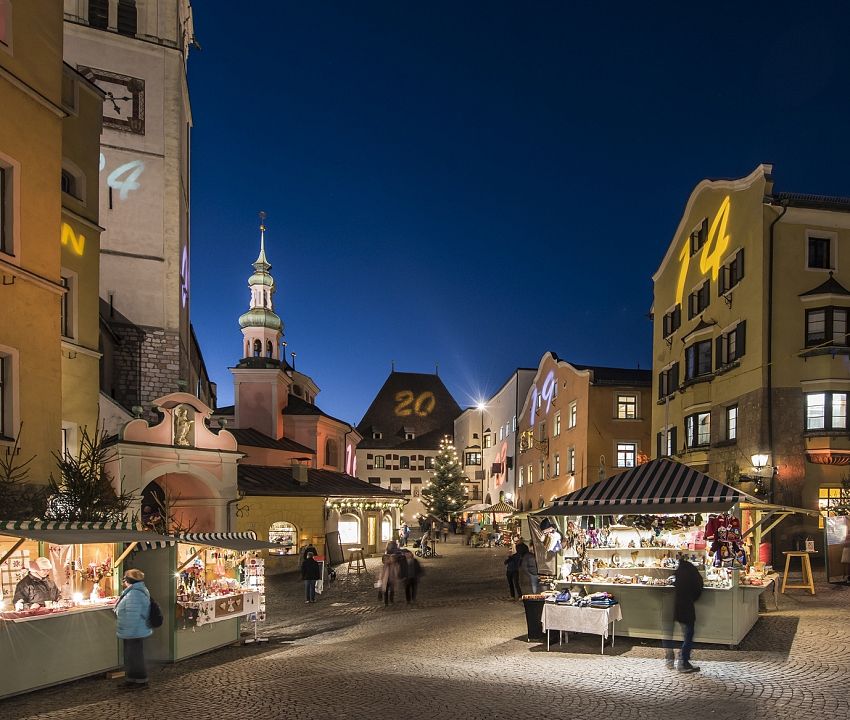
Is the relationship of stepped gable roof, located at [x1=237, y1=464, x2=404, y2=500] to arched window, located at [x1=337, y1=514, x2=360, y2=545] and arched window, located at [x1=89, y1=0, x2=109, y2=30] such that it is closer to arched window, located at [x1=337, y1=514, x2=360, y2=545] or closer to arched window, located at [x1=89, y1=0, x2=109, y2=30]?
arched window, located at [x1=337, y1=514, x2=360, y2=545]

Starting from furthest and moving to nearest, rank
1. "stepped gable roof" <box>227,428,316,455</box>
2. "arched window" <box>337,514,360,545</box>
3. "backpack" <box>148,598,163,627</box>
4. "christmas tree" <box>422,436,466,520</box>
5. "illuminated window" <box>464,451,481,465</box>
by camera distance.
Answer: "illuminated window" <box>464,451,481,465</box> → "christmas tree" <box>422,436,466,520</box> → "stepped gable roof" <box>227,428,316,455</box> → "arched window" <box>337,514,360,545</box> → "backpack" <box>148,598,163,627</box>

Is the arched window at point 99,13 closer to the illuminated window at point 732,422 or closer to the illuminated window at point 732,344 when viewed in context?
the illuminated window at point 732,344

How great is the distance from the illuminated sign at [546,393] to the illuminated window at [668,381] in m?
11.9

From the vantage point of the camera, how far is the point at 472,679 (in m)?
11.4

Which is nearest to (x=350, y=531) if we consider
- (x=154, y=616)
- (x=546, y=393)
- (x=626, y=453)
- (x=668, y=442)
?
(x=626, y=453)

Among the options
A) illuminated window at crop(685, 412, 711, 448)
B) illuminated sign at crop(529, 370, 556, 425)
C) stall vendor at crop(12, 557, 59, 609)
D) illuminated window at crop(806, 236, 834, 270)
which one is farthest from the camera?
illuminated sign at crop(529, 370, 556, 425)

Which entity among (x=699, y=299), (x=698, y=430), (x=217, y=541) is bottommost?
(x=217, y=541)

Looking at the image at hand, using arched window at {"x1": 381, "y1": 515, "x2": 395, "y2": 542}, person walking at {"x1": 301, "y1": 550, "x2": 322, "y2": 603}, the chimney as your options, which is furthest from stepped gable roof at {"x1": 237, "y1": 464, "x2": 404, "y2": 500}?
person walking at {"x1": 301, "y1": 550, "x2": 322, "y2": 603}

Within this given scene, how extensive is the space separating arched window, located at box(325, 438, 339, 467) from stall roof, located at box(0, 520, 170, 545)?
37.1 m

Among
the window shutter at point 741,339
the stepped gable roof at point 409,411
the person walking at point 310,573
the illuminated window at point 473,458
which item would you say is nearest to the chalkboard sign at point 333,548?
the person walking at point 310,573

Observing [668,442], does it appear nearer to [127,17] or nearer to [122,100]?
[122,100]

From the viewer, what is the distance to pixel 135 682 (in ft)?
37.1

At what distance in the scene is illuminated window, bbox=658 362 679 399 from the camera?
3550 cm

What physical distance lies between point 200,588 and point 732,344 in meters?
23.3
